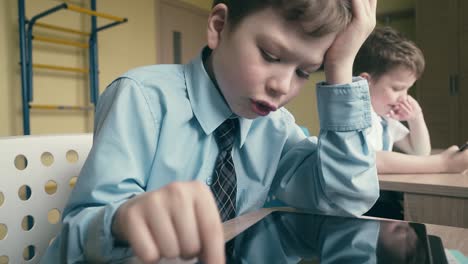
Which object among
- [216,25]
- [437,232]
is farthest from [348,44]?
[437,232]

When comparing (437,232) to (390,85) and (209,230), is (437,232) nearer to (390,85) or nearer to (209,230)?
(209,230)

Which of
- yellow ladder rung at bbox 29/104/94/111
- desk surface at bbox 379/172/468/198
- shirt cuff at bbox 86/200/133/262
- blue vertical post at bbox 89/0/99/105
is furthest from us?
blue vertical post at bbox 89/0/99/105

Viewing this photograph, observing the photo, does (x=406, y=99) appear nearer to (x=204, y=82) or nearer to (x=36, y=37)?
(x=204, y=82)

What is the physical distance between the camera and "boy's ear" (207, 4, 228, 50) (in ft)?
2.27

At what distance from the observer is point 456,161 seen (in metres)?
1.17

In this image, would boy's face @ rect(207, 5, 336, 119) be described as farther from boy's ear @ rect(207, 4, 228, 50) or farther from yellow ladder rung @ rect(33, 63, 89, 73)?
yellow ladder rung @ rect(33, 63, 89, 73)

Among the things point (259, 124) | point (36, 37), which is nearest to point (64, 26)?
point (36, 37)

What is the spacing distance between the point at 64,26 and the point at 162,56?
39.8 inches

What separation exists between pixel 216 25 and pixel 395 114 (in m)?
1.11

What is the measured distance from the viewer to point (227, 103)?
727mm

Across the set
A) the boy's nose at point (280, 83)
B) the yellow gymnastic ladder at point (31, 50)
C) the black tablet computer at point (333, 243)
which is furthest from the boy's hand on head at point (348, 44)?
the yellow gymnastic ladder at point (31, 50)

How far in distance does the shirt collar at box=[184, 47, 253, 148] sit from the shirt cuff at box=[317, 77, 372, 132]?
6.0 inches

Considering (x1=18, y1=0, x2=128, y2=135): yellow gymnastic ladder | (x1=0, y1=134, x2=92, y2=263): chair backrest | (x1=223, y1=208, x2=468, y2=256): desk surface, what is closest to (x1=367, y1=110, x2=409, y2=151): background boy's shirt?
(x1=223, y1=208, x2=468, y2=256): desk surface

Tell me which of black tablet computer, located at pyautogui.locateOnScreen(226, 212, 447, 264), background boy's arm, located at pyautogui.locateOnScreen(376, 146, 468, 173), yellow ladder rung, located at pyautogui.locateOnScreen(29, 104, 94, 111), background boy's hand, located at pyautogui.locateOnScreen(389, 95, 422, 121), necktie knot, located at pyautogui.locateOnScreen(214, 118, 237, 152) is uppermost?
yellow ladder rung, located at pyautogui.locateOnScreen(29, 104, 94, 111)
